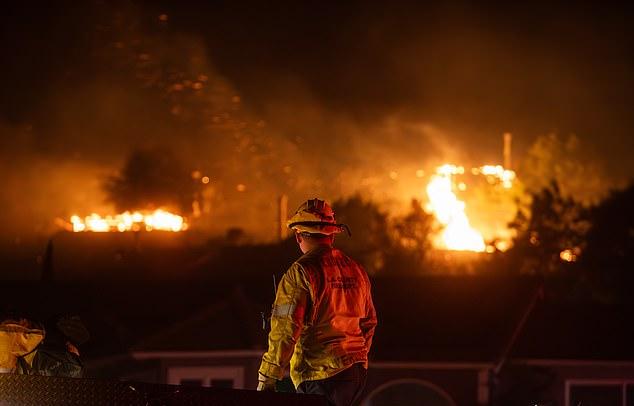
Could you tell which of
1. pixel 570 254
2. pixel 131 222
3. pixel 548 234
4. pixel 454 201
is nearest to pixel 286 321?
pixel 548 234

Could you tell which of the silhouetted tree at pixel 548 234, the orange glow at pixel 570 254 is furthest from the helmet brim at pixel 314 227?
the orange glow at pixel 570 254

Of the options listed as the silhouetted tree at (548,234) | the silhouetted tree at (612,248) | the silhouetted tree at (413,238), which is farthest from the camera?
the silhouetted tree at (413,238)

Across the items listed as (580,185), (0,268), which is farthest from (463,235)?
(0,268)

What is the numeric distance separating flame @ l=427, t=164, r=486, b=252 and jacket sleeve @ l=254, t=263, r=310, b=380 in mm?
58919

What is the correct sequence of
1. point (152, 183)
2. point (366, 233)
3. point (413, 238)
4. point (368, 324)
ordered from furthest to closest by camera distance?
point (152, 183), point (366, 233), point (413, 238), point (368, 324)

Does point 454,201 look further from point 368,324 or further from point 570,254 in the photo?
point 368,324

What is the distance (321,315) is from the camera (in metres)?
6.14

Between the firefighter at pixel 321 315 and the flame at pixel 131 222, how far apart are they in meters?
54.9

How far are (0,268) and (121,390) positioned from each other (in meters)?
51.7

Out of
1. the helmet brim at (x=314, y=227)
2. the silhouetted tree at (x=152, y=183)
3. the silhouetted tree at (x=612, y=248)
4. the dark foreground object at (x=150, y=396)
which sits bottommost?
the dark foreground object at (x=150, y=396)

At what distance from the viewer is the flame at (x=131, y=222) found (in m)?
63.2

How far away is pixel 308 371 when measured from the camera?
6176 mm

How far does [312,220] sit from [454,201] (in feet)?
249

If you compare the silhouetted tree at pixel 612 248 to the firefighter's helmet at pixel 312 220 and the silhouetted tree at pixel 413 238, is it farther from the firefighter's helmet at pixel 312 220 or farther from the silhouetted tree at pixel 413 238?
the firefighter's helmet at pixel 312 220
